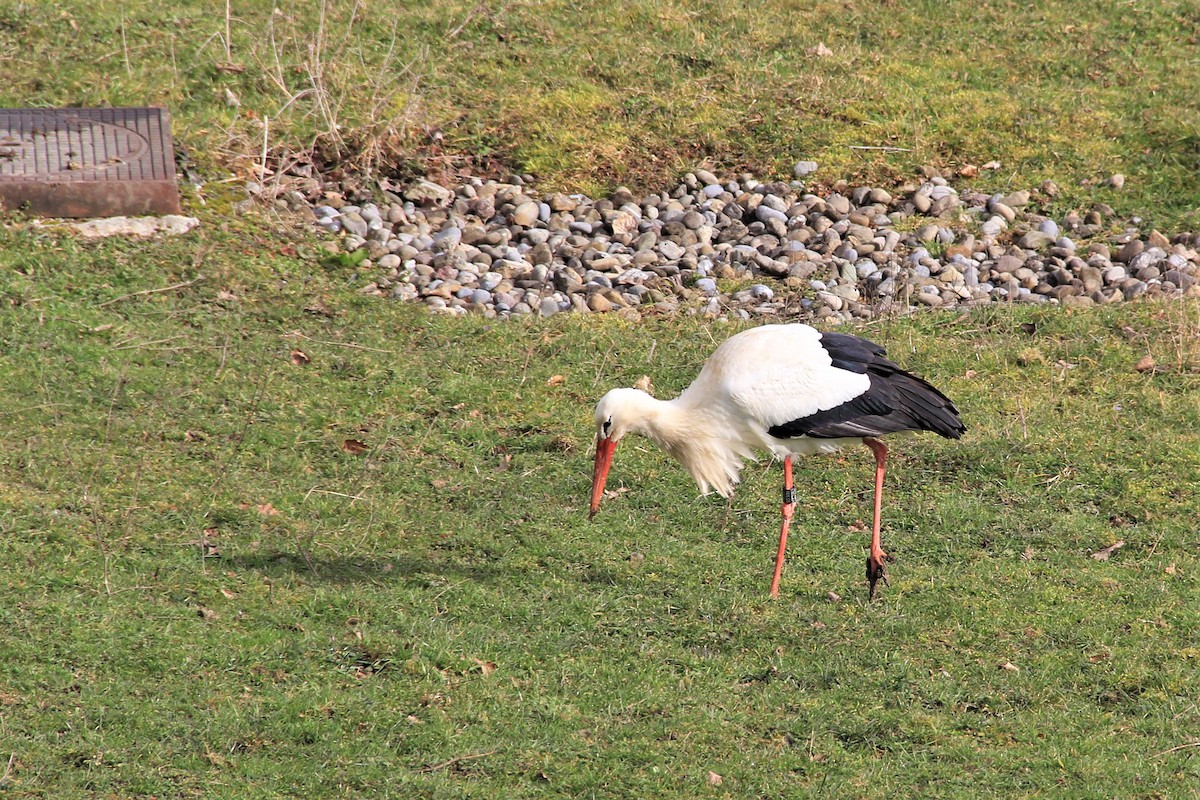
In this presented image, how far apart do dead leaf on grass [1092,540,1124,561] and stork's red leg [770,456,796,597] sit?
1.68 meters

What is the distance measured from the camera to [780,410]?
24.7 ft

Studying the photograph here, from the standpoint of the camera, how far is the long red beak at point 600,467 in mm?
7520

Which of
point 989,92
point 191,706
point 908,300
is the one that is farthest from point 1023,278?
point 191,706

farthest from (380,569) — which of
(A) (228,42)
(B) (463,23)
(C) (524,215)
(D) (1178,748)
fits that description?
(B) (463,23)

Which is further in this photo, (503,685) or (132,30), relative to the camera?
(132,30)

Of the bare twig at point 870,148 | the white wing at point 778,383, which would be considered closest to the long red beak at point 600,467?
the white wing at point 778,383

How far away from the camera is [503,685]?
20.7ft

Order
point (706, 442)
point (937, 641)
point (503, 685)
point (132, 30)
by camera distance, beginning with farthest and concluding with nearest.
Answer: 1. point (132, 30)
2. point (706, 442)
3. point (937, 641)
4. point (503, 685)

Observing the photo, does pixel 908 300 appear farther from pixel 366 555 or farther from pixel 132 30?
pixel 132 30

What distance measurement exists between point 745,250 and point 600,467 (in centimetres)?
408

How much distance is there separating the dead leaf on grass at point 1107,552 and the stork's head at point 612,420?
2.57m

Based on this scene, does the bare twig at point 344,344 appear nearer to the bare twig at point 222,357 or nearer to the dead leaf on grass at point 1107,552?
the bare twig at point 222,357

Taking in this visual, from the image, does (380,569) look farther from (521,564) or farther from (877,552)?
(877,552)

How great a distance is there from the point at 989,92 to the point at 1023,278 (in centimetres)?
323
